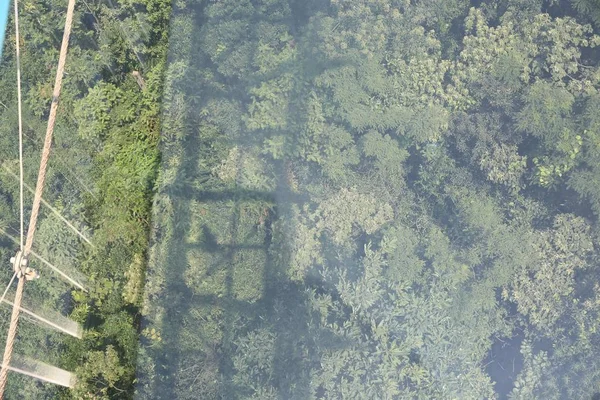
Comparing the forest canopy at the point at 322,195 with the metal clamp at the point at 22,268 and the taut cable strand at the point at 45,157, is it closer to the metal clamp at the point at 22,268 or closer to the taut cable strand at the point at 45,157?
the taut cable strand at the point at 45,157

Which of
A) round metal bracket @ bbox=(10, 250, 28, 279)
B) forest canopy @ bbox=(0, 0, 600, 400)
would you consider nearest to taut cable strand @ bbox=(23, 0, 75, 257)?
round metal bracket @ bbox=(10, 250, 28, 279)

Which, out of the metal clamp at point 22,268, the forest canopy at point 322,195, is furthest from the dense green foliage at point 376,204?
the metal clamp at point 22,268

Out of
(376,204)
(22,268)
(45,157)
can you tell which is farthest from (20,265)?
(376,204)

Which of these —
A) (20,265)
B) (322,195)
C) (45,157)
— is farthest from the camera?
(322,195)

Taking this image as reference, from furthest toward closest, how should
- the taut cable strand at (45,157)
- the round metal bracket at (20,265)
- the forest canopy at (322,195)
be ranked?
the forest canopy at (322,195)
the taut cable strand at (45,157)
the round metal bracket at (20,265)

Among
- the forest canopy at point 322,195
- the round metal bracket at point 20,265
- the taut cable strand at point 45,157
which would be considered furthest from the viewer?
the forest canopy at point 322,195

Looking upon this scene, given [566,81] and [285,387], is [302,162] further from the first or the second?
[566,81]

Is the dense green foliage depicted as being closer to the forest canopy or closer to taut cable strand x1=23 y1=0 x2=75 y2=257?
the forest canopy

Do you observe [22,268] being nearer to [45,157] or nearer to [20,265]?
[20,265]
